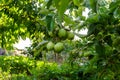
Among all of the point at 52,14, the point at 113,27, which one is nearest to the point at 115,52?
the point at 113,27

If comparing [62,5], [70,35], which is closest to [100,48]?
[70,35]

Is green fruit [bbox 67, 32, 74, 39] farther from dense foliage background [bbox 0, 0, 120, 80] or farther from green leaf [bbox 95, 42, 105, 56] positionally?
green leaf [bbox 95, 42, 105, 56]

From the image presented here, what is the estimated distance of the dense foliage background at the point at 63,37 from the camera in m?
1.47

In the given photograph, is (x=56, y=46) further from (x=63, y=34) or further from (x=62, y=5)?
(x=62, y=5)

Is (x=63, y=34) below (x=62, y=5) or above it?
above

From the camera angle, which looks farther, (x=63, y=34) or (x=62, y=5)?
(x=63, y=34)

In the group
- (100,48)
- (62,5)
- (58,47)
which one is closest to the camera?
(62,5)

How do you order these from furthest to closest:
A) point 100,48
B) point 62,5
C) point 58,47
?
1. point 100,48
2. point 58,47
3. point 62,5

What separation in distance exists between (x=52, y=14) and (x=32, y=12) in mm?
2739

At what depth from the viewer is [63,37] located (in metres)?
1.45

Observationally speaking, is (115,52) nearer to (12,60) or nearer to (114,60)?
(114,60)

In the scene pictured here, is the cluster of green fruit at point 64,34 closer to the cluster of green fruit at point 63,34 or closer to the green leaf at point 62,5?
the cluster of green fruit at point 63,34

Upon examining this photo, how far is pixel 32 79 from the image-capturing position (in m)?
4.88

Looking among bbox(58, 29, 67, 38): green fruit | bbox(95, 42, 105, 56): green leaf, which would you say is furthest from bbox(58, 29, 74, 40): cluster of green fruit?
bbox(95, 42, 105, 56): green leaf
